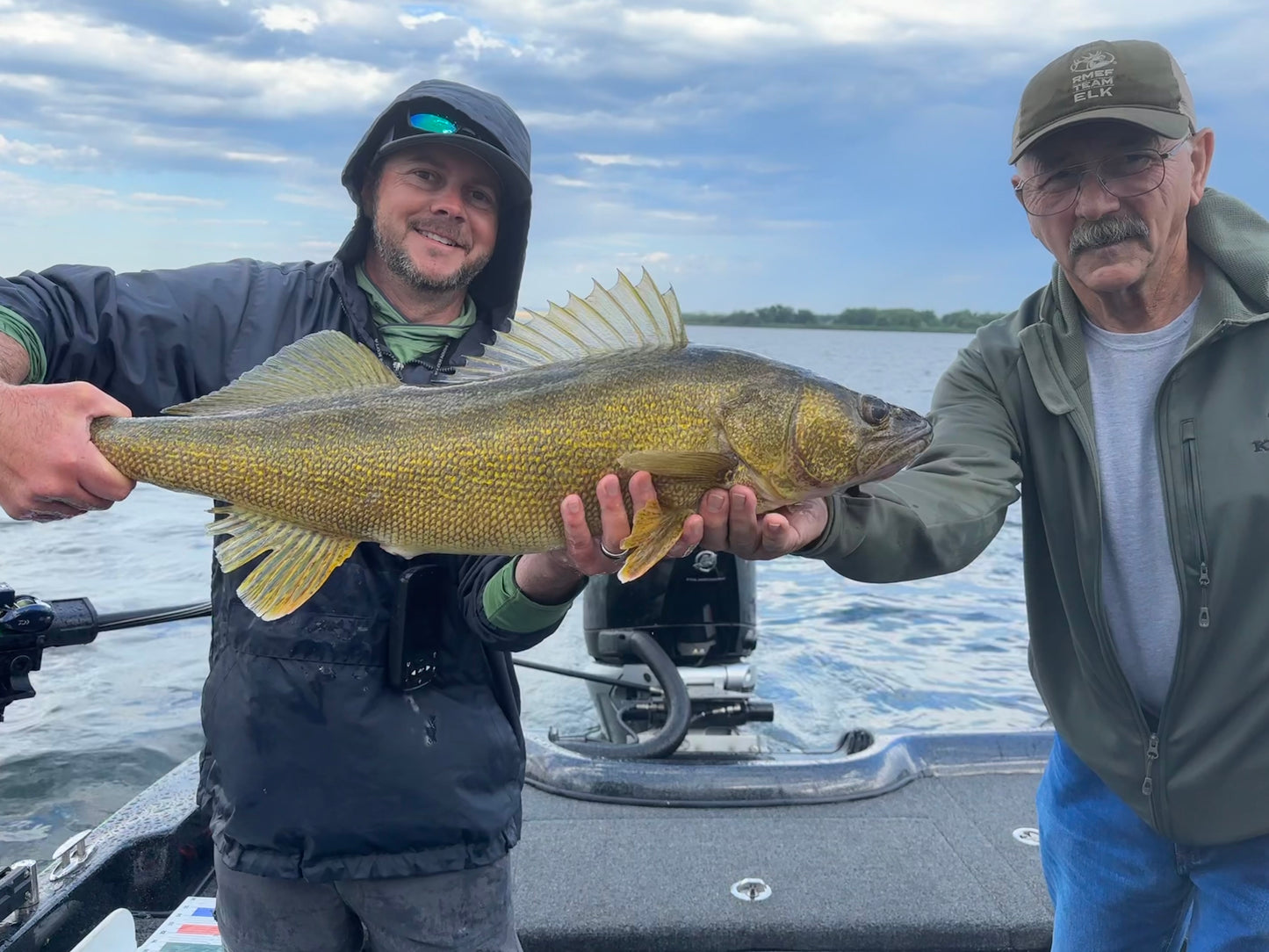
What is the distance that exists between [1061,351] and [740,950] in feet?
8.44

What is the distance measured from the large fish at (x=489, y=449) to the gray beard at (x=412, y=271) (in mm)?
413

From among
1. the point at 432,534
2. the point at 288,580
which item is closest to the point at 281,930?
the point at 288,580

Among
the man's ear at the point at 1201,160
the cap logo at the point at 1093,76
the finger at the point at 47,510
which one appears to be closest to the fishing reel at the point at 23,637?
the finger at the point at 47,510

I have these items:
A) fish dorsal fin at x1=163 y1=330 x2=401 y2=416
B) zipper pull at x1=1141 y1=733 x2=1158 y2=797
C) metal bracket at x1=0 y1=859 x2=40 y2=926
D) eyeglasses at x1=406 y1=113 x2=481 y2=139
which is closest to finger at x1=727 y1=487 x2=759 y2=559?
fish dorsal fin at x1=163 y1=330 x2=401 y2=416

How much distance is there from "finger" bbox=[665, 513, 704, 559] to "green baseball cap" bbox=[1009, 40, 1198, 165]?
1.55 metres

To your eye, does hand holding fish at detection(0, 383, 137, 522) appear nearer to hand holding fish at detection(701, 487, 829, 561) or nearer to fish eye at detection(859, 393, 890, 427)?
hand holding fish at detection(701, 487, 829, 561)

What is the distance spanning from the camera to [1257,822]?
2.68m

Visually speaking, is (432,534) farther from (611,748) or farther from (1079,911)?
(611,748)

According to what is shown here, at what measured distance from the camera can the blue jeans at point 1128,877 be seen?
109 inches

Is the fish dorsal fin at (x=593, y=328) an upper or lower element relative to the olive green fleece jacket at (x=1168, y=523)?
upper

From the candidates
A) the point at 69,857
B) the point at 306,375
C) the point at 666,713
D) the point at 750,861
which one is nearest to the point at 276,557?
the point at 306,375

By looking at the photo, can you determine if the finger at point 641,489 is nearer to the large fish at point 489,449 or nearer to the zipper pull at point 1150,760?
the large fish at point 489,449

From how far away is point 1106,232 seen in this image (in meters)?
2.89

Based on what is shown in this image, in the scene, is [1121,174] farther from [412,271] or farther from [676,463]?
[412,271]
